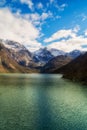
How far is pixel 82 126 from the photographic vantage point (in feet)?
146

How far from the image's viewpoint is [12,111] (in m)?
57.7

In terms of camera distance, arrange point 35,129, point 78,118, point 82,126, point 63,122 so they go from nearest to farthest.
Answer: point 35,129, point 82,126, point 63,122, point 78,118

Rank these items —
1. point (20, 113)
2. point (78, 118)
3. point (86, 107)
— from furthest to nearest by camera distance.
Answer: point (86, 107) → point (20, 113) → point (78, 118)

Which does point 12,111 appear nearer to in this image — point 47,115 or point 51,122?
point 47,115

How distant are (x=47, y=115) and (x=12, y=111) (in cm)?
1026

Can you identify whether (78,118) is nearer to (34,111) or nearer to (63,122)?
(63,122)

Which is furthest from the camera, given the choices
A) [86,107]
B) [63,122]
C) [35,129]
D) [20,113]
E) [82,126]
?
[86,107]

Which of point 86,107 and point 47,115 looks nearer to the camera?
point 47,115

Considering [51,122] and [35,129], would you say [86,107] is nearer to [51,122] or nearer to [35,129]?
[51,122]

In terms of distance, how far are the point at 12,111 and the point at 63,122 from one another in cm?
1654

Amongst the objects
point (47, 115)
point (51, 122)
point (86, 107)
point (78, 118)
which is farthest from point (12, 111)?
point (86, 107)

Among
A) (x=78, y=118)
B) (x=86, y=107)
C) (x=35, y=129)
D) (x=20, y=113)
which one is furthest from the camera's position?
(x=86, y=107)

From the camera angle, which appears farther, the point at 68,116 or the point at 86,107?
the point at 86,107

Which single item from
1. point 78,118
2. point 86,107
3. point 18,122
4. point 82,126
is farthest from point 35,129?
point 86,107
